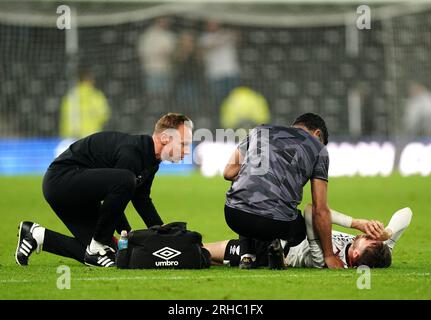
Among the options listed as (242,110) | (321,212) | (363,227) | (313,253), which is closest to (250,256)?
(313,253)

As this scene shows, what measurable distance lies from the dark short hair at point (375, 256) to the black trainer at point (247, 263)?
0.91 meters

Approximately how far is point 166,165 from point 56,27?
461cm

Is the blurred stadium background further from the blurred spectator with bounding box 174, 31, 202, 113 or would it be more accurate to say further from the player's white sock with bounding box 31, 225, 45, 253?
the player's white sock with bounding box 31, 225, 45, 253

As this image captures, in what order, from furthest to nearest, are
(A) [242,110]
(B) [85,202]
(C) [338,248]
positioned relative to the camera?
(A) [242,110] → (B) [85,202] → (C) [338,248]

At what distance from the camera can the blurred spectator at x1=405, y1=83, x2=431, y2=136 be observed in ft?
88.1

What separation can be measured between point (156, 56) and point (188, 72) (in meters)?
0.95

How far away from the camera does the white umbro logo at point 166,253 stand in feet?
29.3

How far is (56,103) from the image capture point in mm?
27078

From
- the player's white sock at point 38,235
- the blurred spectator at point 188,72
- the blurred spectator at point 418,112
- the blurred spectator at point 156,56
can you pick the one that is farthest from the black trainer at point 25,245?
the blurred spectator at point 418,112

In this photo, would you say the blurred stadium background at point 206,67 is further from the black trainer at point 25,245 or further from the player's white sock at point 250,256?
the player's white sock at point 250,256

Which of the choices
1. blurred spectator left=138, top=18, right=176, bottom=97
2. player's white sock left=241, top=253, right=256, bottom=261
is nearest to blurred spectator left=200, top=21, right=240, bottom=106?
blurred spectator left=138, top=18, right=176, bottom=97

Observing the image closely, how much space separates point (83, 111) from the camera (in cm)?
2670

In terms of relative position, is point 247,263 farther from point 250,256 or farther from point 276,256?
point 276,256

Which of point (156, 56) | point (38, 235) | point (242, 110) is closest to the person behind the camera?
point (38, 235)
